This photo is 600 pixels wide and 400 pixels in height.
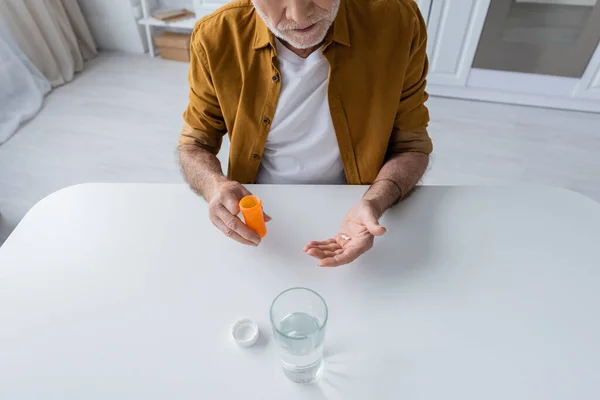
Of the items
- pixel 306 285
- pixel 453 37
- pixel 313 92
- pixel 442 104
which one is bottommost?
pixel 442 104

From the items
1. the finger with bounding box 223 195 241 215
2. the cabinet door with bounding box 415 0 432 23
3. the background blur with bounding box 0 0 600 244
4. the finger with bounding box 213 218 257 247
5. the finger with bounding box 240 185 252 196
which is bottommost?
the background blur with bounding box 0 0 600 244

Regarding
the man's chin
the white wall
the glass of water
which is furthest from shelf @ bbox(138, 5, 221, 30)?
the glass of water

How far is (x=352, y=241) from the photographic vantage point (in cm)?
Result: 76

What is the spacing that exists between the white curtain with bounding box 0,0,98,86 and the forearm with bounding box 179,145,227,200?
89.7 inches

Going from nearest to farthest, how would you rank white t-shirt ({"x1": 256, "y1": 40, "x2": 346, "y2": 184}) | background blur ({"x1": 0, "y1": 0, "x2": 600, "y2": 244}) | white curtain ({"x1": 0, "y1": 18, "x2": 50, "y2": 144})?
white t-shirt ({"x1": 256, "y1": 40, "x2": 346, "y2": 184}) < background blur ({"x1": 0, "y1": 0, "x2": 600, "y2": 244}) < white curtain ({"x1": 0, "y1": 18, "x2": 50, "y2": 144})

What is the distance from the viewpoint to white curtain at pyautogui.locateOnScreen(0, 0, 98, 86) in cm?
254

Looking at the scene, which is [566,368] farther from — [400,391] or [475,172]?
[475,172]

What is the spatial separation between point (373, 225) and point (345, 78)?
1.28ft

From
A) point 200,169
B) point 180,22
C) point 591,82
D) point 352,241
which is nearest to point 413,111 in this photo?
point 352,241

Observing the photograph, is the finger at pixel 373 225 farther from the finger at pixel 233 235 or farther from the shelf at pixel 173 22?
the shelf at pixel 173 22

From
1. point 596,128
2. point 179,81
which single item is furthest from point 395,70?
point 179,81

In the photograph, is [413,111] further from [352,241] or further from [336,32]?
[352,241]

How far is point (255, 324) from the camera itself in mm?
673

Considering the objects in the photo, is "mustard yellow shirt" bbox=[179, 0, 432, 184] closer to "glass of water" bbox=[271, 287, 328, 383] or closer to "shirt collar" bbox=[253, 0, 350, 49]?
"shirt collar" bbox=[253, 0, 350, 49]
